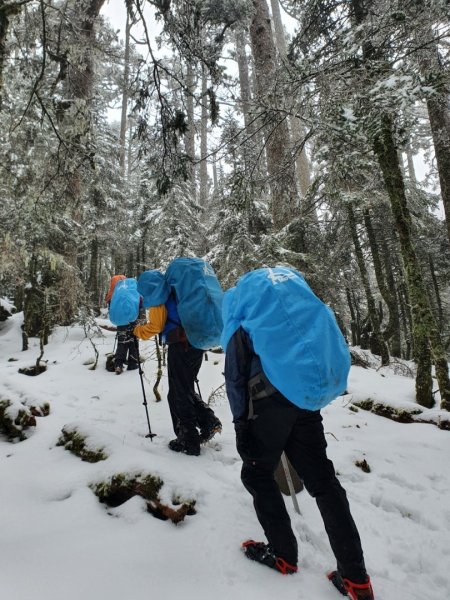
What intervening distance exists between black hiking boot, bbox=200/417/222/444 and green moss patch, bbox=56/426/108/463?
123 cm

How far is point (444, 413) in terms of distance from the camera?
516 cm

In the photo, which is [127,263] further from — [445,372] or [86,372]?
[445,372]

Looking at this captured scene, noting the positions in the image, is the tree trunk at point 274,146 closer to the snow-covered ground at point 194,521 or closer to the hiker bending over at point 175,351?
the hiker bending over at point 175,351

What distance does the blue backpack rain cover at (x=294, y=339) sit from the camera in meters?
2.20

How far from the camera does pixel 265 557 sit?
2473 millimetres

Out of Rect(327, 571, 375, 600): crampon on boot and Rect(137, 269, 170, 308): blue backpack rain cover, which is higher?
Rect(137, 269, 170, 308): blue backpack rain cover

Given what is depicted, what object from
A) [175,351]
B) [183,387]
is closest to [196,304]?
[175,351]

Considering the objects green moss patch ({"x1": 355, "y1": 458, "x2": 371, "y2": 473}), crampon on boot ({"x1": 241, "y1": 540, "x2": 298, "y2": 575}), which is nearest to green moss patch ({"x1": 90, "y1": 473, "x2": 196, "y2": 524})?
crampon on boot ({"x1": 241, "y1": 540, "x2": 298, "y2": 575})

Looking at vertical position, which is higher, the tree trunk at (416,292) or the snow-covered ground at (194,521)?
the tree trunk at (416,292)

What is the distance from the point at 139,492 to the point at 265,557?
125cm

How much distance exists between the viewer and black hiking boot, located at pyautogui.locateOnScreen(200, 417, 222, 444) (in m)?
4.37

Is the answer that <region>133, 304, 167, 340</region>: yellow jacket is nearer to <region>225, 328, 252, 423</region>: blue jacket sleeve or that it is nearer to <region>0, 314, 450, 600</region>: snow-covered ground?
<region>0, 314, 450, 600</region>: snow-covered ground

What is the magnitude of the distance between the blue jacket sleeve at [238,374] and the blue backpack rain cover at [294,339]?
0.13 m

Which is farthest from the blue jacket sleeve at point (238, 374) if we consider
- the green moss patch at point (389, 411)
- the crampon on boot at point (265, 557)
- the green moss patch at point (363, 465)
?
the green moss patch at point (389, 411)
